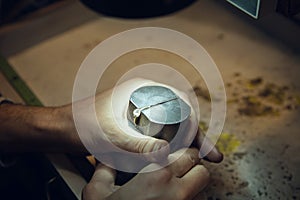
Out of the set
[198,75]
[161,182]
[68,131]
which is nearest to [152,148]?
[161,182]

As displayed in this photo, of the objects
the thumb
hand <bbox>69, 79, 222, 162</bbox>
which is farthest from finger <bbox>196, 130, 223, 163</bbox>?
the thumb

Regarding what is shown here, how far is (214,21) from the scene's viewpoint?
135 cm

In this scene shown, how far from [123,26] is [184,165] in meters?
0.64

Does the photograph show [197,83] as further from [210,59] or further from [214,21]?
[214,21]

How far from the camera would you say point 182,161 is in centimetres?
84

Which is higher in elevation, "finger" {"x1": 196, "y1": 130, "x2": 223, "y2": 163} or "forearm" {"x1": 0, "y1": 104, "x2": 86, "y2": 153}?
"forearm" {"x1": 0, "y1": 104, "x2": 86, "y2": 153}

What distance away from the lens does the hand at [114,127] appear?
2.69 feet

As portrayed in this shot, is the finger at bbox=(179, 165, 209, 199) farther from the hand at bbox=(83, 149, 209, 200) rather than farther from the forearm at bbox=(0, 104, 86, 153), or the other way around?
the forearm at bbox=(0, 104, 86, 153)

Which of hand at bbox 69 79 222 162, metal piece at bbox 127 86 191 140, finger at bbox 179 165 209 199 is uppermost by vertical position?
metal piece at bbox 127 86 191 140

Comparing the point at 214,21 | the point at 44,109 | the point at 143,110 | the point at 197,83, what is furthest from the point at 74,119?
the point at 214,21

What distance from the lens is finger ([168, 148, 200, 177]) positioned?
0.83m

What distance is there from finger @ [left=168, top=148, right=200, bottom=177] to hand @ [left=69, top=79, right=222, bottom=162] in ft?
0.09

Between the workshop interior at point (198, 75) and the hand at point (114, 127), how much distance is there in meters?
0.04

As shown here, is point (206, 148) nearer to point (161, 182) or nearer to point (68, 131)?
point (161, 182)
